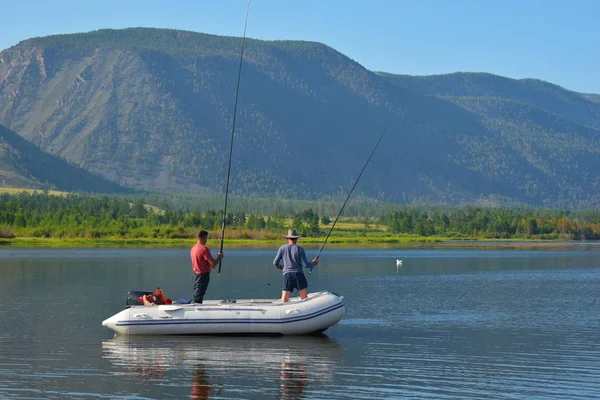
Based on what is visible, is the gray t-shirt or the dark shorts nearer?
the gray t-shirt

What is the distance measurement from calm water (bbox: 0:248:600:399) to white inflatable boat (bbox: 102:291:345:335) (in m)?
0.32

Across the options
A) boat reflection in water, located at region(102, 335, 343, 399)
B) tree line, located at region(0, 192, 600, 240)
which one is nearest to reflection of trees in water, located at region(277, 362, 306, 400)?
boat reflection in water, located at region(102, 335, 343, 399)

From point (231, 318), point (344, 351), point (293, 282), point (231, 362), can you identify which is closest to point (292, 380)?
point (231, 362)

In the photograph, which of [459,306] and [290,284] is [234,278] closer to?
[459,306]

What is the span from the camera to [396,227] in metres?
170

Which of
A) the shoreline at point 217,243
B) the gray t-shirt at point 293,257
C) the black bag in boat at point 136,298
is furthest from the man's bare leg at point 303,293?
the shoreline at point 217,243

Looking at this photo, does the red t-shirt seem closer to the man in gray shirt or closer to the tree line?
the man in gray shirt

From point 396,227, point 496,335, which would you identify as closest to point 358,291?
point 496,335

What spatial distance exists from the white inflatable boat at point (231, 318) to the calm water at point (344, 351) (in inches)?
12.7

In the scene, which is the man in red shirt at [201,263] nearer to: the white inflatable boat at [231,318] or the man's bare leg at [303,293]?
the white inflatable boat at [231,318]

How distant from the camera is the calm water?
2169 centimetres

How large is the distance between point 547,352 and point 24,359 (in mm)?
13445

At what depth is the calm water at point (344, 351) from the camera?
2169 cm

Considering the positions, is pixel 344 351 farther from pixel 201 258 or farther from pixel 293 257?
pixel 201 258
